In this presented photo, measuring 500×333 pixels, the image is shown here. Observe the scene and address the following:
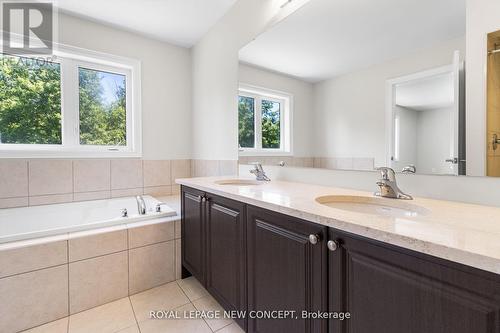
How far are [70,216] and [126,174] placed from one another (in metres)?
0.62

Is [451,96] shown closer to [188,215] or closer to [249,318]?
[249,318]

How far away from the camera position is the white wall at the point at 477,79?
866 millimetres

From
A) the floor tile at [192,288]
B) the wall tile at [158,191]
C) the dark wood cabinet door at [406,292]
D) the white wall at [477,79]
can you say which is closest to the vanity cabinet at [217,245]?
the floor tile at [192,288]

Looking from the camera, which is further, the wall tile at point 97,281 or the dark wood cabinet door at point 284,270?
the wall tile at point 97,281

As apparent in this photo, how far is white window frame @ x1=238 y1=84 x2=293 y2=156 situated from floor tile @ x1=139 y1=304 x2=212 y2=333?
4.01 ft

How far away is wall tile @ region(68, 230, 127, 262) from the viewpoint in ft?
4.91

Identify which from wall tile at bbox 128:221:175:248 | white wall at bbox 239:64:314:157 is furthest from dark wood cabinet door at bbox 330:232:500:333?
wall tile at bbox 128:221:175:248

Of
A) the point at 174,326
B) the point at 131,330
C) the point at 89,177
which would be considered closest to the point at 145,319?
the point at 131,330

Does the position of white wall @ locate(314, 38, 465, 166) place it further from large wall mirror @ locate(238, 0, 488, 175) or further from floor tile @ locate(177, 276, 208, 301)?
floor tile @ locate(177, 276, 208, 301)

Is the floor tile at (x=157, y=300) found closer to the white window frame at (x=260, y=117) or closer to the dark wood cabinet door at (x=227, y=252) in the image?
the dark wood cabinet door at (x=227, y=252)

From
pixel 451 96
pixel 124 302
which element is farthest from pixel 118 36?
pixel 451 96

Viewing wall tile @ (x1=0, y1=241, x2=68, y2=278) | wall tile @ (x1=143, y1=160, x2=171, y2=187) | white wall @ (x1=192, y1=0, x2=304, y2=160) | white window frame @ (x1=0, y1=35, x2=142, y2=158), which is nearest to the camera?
wall tile @ (x1=0, y1=241, x2=68, y2=278)

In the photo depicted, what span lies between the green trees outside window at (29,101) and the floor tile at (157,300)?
5.60ft

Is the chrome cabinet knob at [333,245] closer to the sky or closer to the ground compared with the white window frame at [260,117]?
closer to the ground
